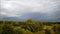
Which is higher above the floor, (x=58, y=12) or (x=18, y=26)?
(x=58, y=12)

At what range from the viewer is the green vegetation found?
3334 millimetres

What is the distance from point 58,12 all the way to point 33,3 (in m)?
0.57

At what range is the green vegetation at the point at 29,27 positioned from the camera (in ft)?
10.9

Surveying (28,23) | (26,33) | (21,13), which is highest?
(21,13)

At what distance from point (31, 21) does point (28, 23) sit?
0.08 metres

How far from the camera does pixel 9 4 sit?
3.44 metres

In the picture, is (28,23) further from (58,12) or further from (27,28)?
(58,12)

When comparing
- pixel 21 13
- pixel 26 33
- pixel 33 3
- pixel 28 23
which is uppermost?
pixel 33 3

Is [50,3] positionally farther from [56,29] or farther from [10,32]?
[10,32]

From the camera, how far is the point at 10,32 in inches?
130

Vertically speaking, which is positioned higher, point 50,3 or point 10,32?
point 50,3

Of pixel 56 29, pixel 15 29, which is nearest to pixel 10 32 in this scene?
pixel 15 29

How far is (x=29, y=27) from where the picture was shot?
3365mm

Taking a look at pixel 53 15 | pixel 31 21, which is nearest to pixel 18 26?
pixel 31 21
